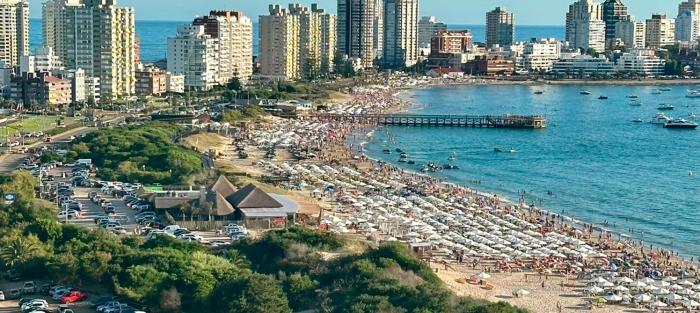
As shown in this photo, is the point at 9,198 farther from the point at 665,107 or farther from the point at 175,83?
the point at 665,107

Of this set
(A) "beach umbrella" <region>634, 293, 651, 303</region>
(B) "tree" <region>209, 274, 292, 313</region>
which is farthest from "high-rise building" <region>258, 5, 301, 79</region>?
(B) "tree" <region>209, 274, 292, 313</region>

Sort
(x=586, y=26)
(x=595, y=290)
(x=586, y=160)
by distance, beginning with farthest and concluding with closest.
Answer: (x=586, y=26), (x=586, y=160), (x=595, y=290)

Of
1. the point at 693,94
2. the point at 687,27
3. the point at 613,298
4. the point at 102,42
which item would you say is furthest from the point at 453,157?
the point at 687,27

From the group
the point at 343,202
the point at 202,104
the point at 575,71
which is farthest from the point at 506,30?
the point at 343,202

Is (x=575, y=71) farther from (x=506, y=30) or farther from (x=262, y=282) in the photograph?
(x=262, y=282)

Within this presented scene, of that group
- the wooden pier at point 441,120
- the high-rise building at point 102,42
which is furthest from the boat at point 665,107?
the high-rise building at point 102,42

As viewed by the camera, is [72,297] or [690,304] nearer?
[72,297]

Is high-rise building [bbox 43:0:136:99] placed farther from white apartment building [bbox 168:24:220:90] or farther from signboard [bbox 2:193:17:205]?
signboard [bbox 2:193:17:205]
